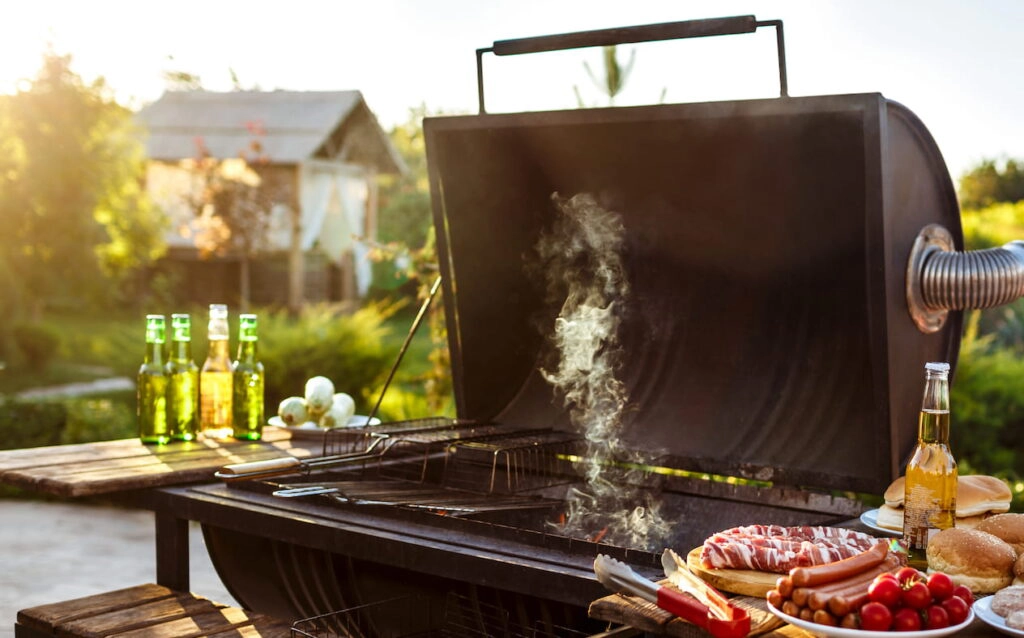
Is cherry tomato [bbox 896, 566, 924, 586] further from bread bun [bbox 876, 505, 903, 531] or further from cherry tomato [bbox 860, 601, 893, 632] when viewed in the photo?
bread bun [bbox 876, 505, 903, 531]

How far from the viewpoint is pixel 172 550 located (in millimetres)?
3203

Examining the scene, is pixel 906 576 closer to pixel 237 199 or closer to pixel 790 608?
pixel 790 608

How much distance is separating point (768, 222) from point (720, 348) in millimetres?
461

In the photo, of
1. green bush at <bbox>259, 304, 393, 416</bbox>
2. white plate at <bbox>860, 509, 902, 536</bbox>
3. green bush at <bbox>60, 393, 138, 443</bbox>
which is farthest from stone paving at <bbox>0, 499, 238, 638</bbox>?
white plate at <bbox>860, 509, 902, 536</bbox>

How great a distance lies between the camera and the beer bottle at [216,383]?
381cm

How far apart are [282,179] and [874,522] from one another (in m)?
16.8

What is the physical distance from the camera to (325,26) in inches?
541

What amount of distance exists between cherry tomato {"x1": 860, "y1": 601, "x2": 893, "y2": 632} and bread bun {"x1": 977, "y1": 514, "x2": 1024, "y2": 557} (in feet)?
1.74

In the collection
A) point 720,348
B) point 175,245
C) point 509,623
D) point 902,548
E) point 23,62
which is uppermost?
point 23,62

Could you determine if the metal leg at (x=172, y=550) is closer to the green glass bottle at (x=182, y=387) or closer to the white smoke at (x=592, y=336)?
the green glass bottle at (x=182, y=387)

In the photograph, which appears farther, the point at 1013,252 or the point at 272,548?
the point at 272,548

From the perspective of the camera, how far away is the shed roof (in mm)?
18641

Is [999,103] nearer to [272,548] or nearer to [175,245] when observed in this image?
[272,548]

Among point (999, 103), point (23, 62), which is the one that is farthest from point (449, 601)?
point (23, 62)
